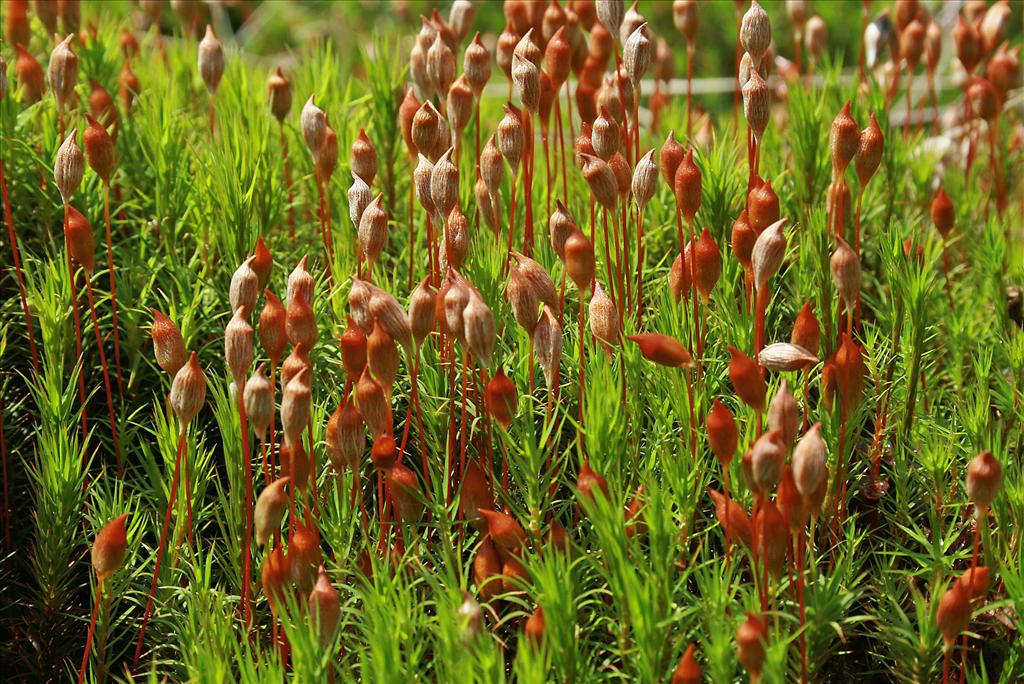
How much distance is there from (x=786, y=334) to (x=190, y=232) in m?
0.86

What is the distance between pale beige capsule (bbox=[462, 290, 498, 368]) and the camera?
41.3 inches

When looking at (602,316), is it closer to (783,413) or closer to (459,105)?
(783,413)

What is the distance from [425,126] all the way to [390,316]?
309mm

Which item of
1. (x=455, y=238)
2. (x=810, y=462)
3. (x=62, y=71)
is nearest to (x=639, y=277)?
(x=455, y=238)

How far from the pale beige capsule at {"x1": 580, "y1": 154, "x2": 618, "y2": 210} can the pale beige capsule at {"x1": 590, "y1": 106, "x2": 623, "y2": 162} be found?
42mm

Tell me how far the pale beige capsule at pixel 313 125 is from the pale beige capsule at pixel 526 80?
250 mm

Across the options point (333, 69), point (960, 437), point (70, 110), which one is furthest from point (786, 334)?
point (70, 110)

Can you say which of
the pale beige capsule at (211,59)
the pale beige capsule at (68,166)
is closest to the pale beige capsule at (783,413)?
the pale beige capsule at (68,166)

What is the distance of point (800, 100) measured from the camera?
1.86m

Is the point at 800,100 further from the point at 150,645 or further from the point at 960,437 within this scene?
the point at 150,645

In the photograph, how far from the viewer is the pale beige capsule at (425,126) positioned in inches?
50.9

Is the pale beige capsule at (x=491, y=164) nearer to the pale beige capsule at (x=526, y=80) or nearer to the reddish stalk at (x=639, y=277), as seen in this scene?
the pale beige capsule at (x=526, y=80)

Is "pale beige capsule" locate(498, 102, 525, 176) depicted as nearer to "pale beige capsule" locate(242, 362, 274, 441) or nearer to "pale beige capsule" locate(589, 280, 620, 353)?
"pale beige capsule" locate(589, 280, 620, 353)

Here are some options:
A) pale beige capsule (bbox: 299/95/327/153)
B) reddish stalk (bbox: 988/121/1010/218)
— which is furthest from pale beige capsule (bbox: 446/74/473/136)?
reddish stalk (bbox: 988/121/1010/218)
